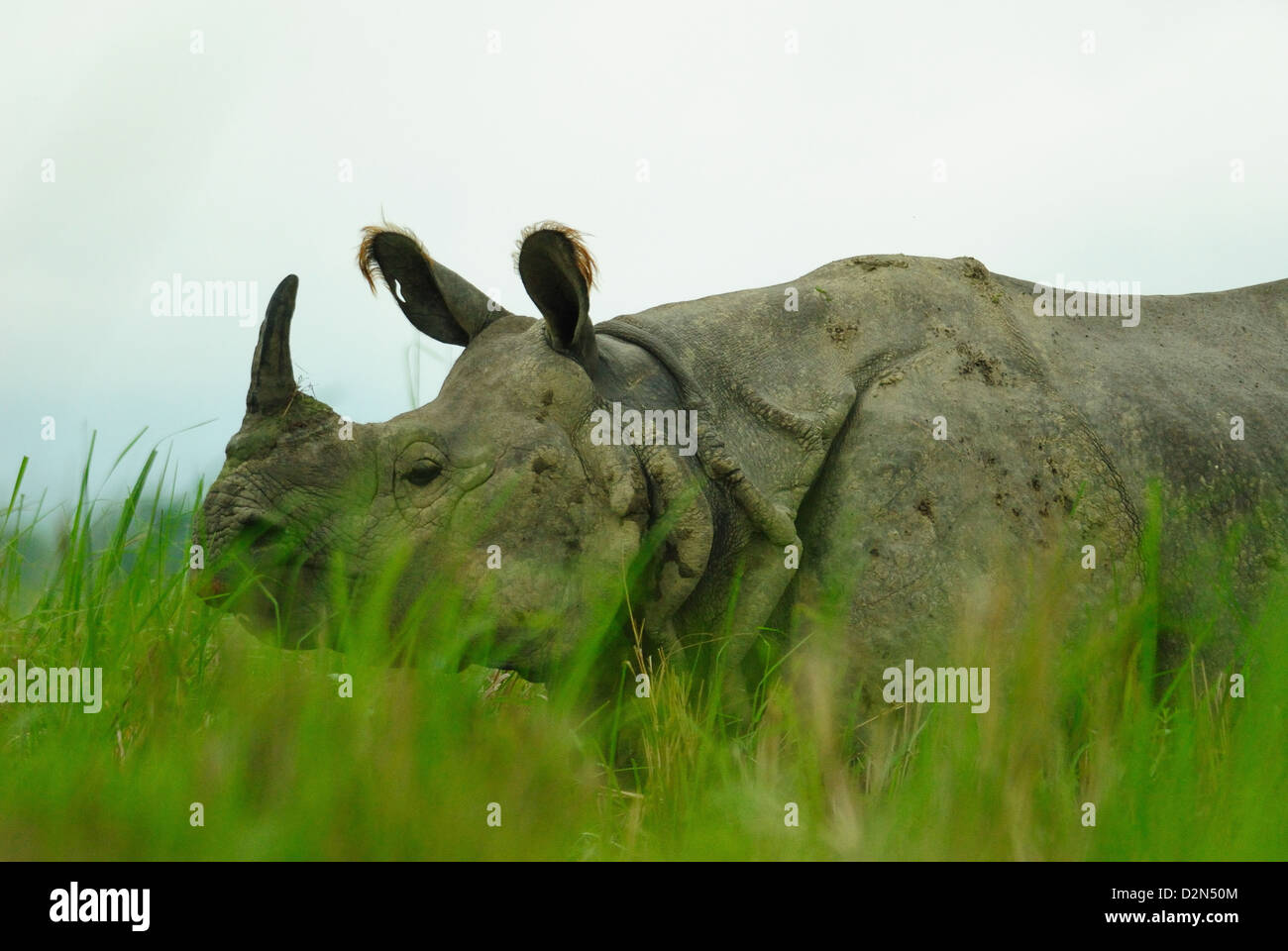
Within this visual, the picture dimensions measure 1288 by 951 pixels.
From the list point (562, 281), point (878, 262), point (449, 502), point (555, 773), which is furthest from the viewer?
point (878, 262)

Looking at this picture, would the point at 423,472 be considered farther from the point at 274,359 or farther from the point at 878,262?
the point at 878,262

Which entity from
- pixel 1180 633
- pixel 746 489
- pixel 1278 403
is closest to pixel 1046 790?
pixel 746 489

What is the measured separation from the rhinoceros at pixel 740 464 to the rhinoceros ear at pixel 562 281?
0.04ft

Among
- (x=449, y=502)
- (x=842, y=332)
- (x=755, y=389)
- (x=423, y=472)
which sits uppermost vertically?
(x=842, y=332)

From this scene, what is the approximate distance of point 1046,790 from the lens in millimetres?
2955

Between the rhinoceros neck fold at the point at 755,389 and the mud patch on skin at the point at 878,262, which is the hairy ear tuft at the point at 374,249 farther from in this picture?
the mud patch on skin at the point at 878,262

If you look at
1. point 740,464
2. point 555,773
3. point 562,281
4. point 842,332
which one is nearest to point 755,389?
point 740,464

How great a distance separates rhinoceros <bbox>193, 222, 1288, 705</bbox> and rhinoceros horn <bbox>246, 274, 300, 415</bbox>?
0.01 metres

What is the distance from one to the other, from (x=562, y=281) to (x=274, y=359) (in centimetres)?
110

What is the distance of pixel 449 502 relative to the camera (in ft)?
14.3

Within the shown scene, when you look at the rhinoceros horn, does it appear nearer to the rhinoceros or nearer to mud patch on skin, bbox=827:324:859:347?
the rhinoceros

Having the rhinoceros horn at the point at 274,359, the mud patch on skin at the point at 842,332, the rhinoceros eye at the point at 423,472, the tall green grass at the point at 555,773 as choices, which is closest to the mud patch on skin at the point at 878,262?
the mud patch on skin at the point at 842,332
